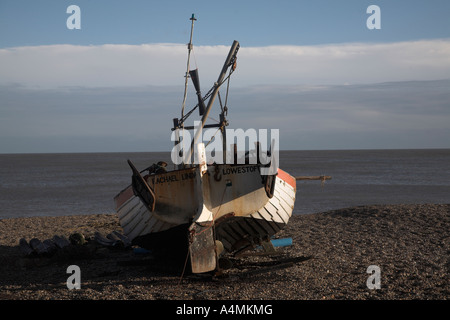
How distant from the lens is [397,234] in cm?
1501

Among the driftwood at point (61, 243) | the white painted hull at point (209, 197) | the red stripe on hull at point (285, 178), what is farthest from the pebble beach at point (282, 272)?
the red stripe on hull at point (285, 178)

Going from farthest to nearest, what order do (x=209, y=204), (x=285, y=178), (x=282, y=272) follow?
(x=285, y=178), (x=282, y=272), (x=209, y=204)

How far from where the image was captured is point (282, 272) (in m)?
10.2

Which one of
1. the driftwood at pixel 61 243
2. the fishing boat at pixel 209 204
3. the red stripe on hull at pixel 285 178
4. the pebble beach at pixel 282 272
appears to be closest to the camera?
the pebble beach at pixel 282 272

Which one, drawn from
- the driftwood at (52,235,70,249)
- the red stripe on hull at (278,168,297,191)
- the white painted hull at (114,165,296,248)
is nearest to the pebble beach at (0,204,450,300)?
the driftwood at (52,235,70,249)

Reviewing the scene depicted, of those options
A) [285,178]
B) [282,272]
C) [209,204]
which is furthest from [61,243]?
[285,178]

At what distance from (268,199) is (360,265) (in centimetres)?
267

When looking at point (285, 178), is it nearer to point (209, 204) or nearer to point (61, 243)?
point (209, 204)

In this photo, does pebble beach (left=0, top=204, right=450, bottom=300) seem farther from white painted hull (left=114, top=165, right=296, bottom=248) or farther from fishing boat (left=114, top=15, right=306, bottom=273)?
white painted hull (left=114, top=165, right=296, bottom=248)

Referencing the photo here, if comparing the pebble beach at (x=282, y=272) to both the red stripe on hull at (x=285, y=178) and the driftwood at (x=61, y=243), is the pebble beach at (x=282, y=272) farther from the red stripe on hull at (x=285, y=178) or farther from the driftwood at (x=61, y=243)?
the red stripe on hull at (x=285, y=178)

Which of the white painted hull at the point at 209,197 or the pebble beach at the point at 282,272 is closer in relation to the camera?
the pebble beach at the point at 282,272

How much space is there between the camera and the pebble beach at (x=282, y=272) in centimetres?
878
